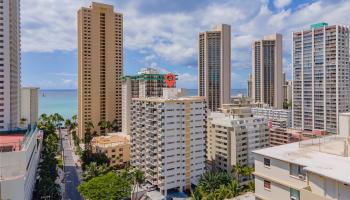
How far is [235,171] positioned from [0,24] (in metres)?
55.0

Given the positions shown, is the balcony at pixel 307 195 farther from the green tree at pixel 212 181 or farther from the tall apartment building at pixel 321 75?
the tall apartment building at pixel 321 75

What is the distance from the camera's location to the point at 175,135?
53125 millimetres

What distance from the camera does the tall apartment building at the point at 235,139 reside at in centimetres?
5875

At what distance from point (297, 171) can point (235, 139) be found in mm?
47655

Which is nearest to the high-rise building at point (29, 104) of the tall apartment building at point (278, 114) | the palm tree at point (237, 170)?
the palm tree at point (237, 170)

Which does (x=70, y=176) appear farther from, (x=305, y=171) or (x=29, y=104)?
(x=305, y=171)

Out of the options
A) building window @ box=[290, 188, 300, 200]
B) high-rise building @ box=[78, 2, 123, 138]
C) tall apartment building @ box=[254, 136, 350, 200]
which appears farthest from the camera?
high-rise building @ box=[78, 2, 123, 138]

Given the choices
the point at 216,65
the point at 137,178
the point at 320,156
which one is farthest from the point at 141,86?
the point at 320,156

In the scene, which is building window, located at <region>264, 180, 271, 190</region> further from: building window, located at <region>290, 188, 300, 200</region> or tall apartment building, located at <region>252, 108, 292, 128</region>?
tall apartment building, located at <region>252, 108, 292, 128</region>

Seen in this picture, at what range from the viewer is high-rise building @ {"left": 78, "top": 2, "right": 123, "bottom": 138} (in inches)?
3671

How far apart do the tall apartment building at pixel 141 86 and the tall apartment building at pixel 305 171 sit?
6602cm

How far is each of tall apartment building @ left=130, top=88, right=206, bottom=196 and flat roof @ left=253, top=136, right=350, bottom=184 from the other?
127 feet

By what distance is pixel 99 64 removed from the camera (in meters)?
95.5

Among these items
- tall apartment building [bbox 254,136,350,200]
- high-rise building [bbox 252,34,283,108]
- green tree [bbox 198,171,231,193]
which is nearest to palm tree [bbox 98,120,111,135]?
green tree [bbox 198,171,231,193]
